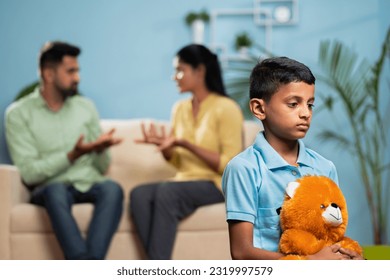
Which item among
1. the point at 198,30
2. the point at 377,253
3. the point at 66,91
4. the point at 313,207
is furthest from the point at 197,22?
the point at 313,207

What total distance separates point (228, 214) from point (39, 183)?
70.3 inches

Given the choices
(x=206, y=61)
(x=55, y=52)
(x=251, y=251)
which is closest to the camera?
(x=251, y=251)

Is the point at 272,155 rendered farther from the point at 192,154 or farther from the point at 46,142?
the point at 46,142

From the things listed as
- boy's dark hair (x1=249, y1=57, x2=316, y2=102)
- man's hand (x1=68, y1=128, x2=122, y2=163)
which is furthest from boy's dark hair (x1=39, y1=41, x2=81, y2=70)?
boy's dark hair (x1=249, y1=57, x2=316, y2=102)

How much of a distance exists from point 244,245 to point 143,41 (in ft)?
9.29

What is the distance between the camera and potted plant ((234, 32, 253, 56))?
3516 millimetres

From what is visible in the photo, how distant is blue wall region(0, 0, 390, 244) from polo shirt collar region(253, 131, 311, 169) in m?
2.62

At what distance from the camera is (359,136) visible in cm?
350

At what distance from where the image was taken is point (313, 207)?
2.75 feet

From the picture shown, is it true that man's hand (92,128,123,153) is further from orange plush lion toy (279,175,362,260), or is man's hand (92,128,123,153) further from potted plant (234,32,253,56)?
orange plush lion toy (279,175,362,260)

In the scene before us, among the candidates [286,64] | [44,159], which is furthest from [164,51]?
[286,64]

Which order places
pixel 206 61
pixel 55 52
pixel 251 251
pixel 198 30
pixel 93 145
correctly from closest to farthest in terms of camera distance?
pixel 251 251 < pixel 93 145 < pixel 206 61 < pixel 55 52 < pixel 198 30

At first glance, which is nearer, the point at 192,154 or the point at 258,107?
the point at 258,107
